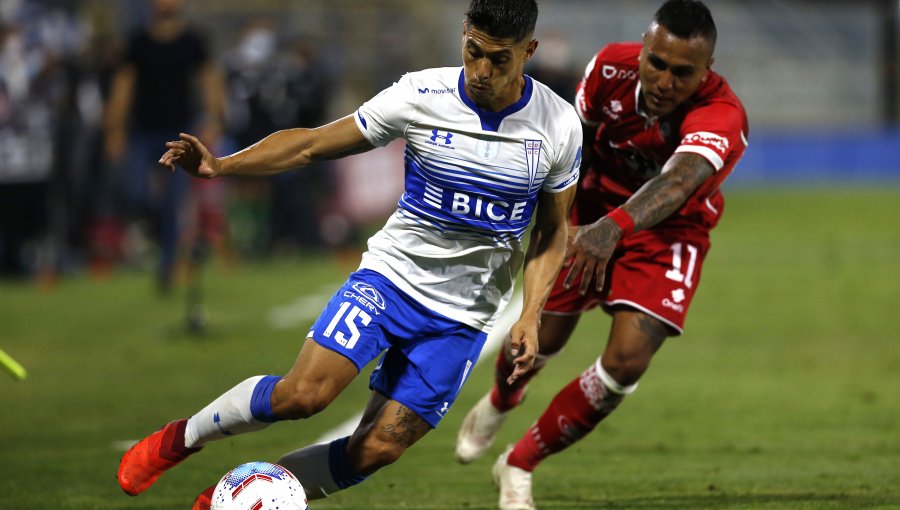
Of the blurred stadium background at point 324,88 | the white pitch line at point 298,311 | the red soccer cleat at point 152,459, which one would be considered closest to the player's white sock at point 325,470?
the red soccer cleat at point 152,459

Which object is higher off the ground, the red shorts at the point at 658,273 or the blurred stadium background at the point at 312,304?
the red shorts at the point at 658,273

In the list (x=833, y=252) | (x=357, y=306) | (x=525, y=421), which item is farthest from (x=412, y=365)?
(x=833, y=252)

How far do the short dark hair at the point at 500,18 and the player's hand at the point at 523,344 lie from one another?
45.6 inches

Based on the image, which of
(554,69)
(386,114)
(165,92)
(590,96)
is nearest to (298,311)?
(165,92)

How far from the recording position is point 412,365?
5.71 metres

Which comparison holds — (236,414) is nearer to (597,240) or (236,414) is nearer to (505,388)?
(597,240)

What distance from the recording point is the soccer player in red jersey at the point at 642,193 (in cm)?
620

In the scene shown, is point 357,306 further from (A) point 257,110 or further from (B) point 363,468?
(A) point 257,110

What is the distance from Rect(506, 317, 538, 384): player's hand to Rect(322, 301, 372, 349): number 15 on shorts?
0.61 meters

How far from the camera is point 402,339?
226 inches

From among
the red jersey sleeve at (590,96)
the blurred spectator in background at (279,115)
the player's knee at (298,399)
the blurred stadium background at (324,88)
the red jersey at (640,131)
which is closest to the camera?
the player's knee at (298,399)

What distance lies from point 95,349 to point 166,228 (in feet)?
7.62

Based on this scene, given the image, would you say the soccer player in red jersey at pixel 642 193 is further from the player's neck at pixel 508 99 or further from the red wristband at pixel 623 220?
the player's neck at pixel 508 99

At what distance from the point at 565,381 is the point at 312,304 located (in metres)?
4.59
